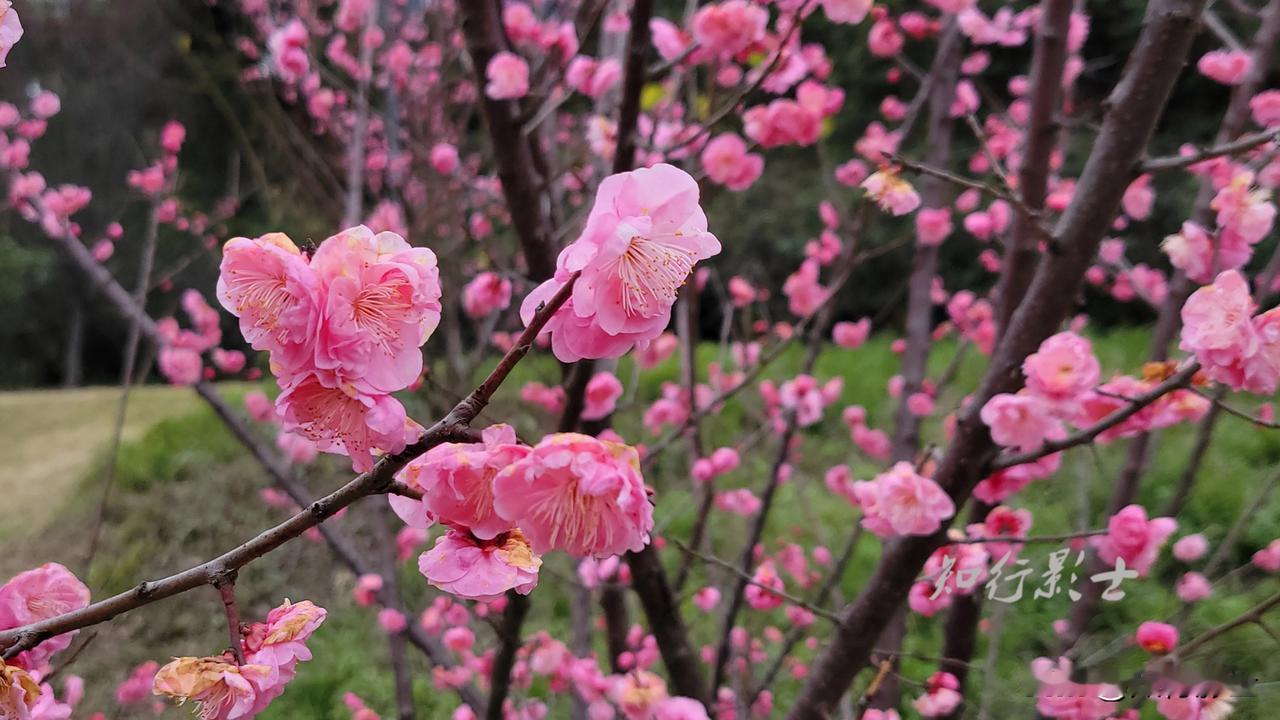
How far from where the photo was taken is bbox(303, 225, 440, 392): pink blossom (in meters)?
0.41

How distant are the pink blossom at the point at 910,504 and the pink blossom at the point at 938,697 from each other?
288 mm

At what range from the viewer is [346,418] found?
1.42 feet

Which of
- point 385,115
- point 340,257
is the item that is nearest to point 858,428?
point 385,115

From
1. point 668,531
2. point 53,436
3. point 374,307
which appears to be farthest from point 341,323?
point 53,436

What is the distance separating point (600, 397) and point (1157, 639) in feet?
2.22

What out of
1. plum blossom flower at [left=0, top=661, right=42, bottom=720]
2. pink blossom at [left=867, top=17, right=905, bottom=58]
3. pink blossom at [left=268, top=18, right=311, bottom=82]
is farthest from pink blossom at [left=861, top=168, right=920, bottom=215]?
pink blossom at [left=268, top=18, right=311, bottom=82]

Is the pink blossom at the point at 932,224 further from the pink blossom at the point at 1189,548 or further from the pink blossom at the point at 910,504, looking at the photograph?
the pink blossom at the point at 910,504

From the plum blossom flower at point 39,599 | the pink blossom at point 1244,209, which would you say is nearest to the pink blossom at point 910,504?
the pink blossom at point 1244,209

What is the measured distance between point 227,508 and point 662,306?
3357 mm

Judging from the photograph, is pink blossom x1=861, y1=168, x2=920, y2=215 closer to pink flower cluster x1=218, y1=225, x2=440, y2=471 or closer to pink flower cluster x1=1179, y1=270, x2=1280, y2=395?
pink flower cluster x1=1179, y1=270, x2=1280, y2=395

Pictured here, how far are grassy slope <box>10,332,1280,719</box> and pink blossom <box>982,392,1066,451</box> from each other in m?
0.17

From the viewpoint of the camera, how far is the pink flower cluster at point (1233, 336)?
2.09 feet

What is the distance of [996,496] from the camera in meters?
1.02

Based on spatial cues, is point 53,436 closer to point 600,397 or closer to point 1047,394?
point 600,397
